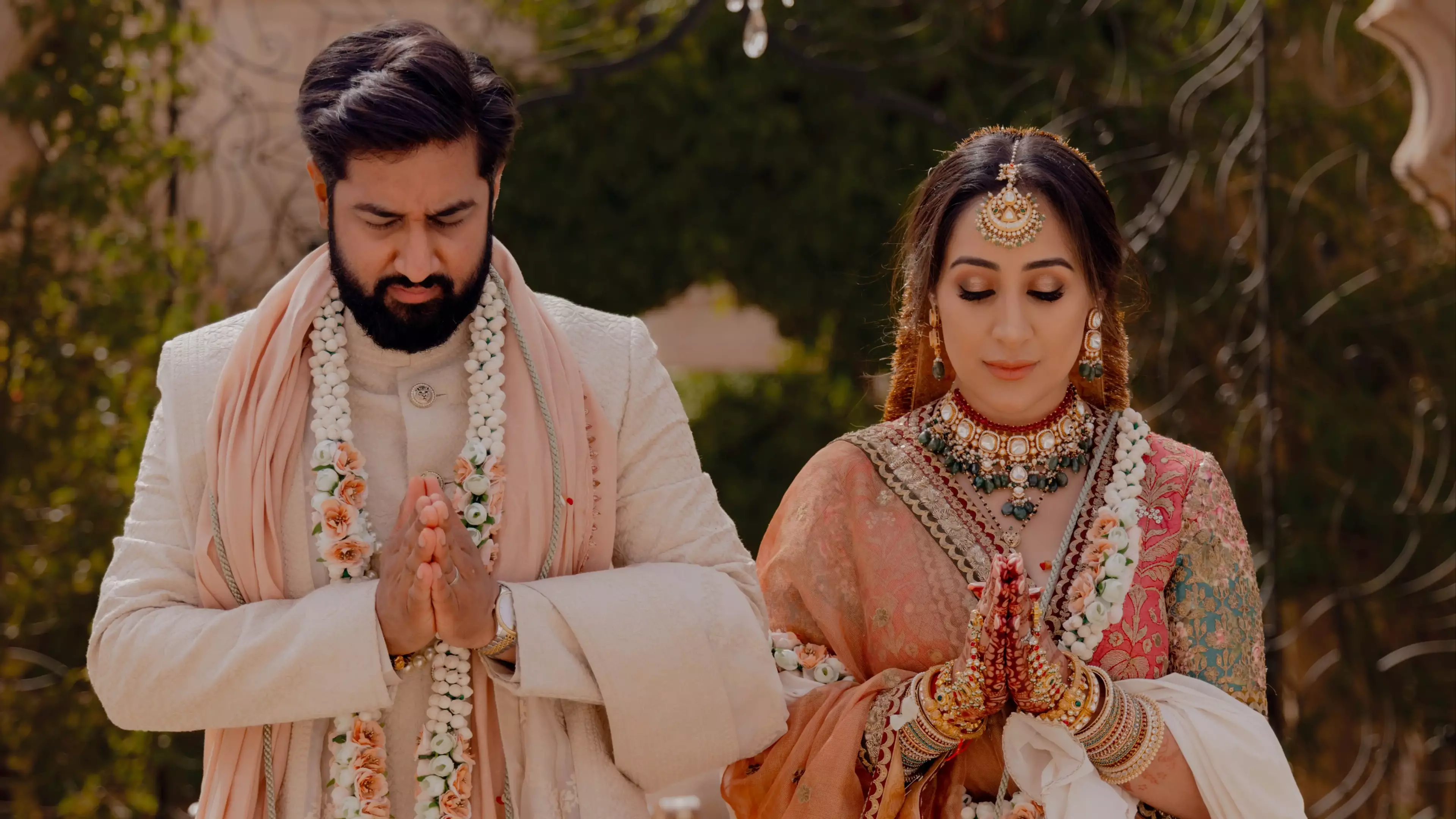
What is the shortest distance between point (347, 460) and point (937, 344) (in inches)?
41.3

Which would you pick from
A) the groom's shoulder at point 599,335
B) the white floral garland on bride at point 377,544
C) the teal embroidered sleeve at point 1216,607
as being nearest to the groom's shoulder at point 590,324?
the groom's shoulder at point 599,335

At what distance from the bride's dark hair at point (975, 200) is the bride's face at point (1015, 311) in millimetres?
39

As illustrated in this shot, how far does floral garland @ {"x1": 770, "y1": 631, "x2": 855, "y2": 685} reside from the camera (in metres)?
2.78

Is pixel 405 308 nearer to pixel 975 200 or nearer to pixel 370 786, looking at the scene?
pixel 370 786

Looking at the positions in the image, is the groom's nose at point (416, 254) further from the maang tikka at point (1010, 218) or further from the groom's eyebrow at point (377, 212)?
the maang tikka at point (1010, 218)

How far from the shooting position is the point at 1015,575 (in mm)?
2445

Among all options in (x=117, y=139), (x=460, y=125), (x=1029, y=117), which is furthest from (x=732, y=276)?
(x=460, y=125)

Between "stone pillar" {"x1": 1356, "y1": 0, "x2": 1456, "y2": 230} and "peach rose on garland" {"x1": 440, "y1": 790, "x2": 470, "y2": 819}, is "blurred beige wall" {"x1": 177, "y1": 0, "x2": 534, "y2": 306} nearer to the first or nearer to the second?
"stone pillar" {"x1": 1356, "y1": 0, "x2": 1456, "y2": 230}

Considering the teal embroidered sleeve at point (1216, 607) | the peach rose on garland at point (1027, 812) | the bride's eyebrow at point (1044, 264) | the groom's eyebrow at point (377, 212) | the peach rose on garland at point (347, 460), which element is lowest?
the peach rose on garland at point (1027, 812)

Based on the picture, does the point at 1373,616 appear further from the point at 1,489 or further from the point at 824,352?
the point at 1,489

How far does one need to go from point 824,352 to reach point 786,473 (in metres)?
0.45

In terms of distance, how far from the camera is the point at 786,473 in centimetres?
596

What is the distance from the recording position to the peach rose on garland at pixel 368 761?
2.39m

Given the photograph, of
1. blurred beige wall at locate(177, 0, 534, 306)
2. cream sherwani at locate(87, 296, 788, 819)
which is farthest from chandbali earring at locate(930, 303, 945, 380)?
blurred beige wall at locate(177, 0, 534, 306)
